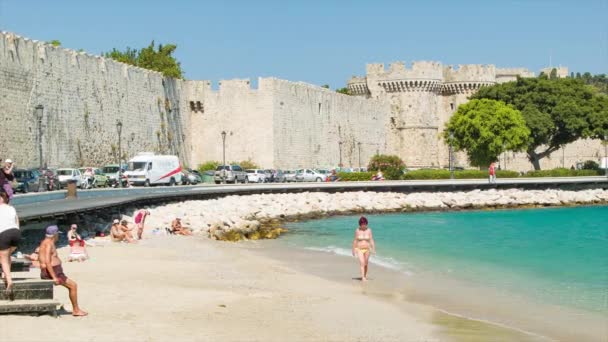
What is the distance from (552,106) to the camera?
6800 cm

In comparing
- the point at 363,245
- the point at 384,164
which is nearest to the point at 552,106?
the point at 384,164

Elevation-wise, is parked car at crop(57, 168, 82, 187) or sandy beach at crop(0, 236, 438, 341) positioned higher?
parked car at crop(57, 168, 82, 187)

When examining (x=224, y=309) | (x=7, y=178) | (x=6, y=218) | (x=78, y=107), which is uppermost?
(x=78, y=107)

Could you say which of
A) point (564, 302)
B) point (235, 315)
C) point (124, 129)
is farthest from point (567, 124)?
point (235, 315)

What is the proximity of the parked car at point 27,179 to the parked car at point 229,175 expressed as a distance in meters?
16.5

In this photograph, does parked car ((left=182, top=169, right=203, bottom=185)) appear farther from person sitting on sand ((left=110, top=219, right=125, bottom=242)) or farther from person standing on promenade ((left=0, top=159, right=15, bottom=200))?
person standing on promenade ((left=0, top=159, right=15, bottom=200))

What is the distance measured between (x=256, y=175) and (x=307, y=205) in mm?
13263

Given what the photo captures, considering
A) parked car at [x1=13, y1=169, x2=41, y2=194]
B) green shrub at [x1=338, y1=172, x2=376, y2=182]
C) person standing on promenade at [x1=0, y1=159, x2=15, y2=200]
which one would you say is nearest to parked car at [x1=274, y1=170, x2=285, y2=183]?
green shrub at [x1=338, y1=172, x2=376, y2=182]

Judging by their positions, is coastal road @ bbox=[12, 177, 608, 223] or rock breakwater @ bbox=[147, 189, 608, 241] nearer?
coastal road @ bbox=[12, 177, 608, 223]

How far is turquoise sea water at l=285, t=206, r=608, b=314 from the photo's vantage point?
758 inches

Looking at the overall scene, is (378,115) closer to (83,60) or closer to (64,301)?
(83,60)

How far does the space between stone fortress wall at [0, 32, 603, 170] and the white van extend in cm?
206

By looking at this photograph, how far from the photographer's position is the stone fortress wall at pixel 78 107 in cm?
3716

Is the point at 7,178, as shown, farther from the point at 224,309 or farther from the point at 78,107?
the point at 78,107
